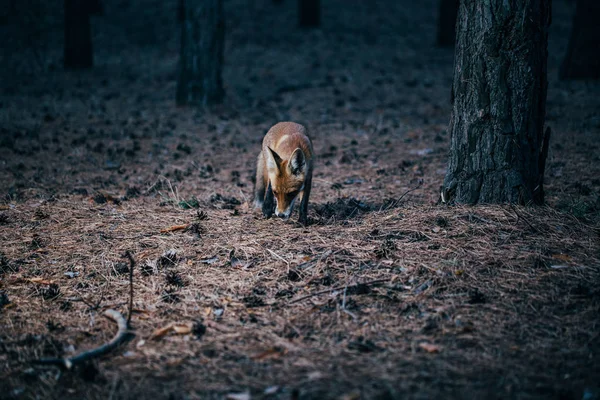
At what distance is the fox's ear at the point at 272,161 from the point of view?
6.56 meters

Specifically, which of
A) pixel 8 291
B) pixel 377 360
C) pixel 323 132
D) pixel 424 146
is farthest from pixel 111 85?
pixel 377 360

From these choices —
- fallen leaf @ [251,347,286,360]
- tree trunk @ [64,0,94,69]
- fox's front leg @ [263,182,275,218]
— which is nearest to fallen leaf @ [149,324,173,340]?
fallen leaf @ [251,347,286,360]

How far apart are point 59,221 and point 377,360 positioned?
474 centimetres

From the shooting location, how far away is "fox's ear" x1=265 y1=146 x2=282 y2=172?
6.56 metres

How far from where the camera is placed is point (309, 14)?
24.4 meters

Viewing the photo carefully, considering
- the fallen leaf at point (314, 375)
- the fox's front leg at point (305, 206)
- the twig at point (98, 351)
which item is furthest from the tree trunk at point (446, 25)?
the fallen leaf at point (314, 375)

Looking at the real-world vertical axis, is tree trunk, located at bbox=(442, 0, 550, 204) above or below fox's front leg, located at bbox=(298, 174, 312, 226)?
above

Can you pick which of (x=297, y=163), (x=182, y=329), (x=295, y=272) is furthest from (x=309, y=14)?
(x=182, y=329)

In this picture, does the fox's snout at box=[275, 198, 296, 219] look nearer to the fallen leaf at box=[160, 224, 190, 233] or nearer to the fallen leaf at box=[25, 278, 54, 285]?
the fallen leaf at box=[160, 224, 190, 233]

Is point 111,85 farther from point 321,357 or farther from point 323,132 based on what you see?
point 321,357

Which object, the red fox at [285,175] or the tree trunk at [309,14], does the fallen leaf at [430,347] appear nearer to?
the red fox at [285,175]

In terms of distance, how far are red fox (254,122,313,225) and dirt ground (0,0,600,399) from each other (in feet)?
0.95

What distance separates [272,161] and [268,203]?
0.62m

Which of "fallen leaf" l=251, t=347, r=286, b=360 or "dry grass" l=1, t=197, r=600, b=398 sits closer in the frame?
"dry grass" l=1, t=197, r=600, b=398
